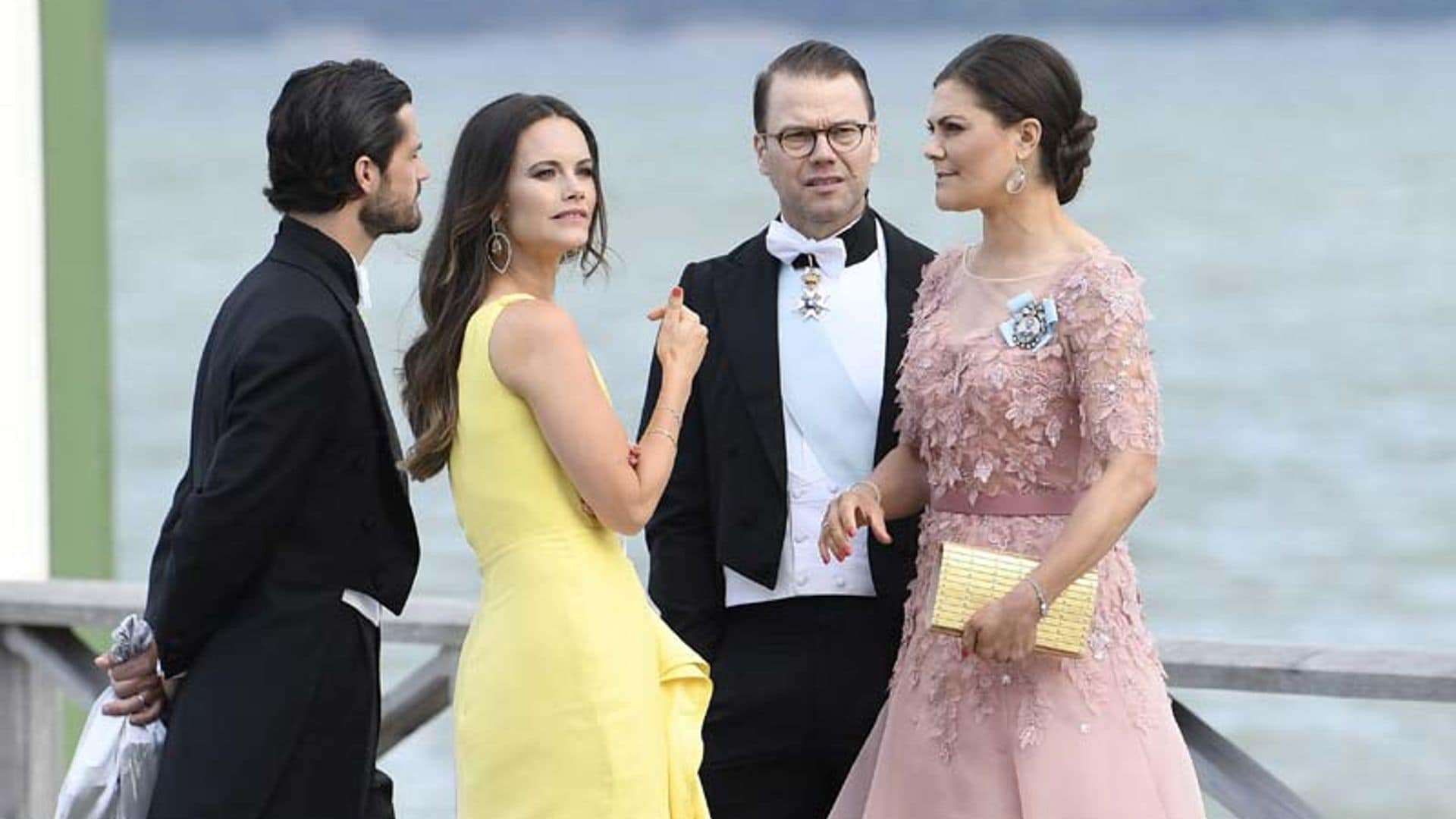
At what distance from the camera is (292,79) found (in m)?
3.10

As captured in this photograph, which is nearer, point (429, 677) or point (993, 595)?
point (993, 595)

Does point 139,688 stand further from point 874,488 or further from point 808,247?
point 808,247

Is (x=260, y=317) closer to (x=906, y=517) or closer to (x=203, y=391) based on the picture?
(x=203, y=391)

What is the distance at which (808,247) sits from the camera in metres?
3.54

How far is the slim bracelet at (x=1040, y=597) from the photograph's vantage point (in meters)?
3.03

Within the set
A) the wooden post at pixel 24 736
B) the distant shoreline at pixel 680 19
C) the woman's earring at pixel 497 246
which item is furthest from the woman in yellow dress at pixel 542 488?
the distant shoreline at pixel 680 19

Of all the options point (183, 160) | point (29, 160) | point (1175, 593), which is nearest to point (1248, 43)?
point (183, 160)

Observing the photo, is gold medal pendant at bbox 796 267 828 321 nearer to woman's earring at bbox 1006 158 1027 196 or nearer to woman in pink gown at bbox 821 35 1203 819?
woman in pink gown at bbox 821 35 1203 819

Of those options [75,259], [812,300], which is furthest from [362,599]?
[75,259]

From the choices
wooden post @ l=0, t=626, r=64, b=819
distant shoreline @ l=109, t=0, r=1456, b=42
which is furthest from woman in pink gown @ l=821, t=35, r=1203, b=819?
distant shoreline @ l=109, t=0, r=1456, b=42

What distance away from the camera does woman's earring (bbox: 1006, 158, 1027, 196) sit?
3.15 m

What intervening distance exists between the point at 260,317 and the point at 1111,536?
967mm

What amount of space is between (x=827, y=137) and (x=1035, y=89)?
0.41 meters

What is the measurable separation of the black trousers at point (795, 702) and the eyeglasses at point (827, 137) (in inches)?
22.4
